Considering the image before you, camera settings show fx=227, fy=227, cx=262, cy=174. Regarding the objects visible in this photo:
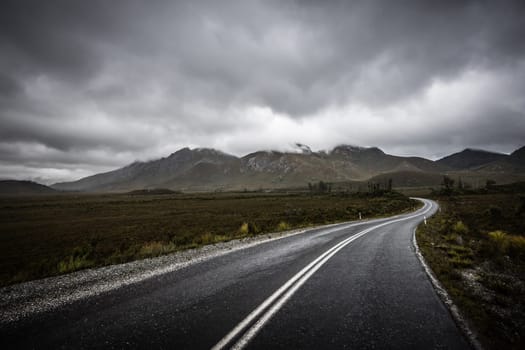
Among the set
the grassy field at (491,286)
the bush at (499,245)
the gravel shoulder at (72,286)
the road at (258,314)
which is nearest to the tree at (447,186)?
the bush at (499,245)

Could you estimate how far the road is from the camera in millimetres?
3449

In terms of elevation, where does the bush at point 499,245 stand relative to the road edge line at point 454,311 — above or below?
below

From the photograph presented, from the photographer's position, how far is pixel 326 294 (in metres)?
5.26

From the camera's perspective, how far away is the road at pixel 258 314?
3449 millimetres

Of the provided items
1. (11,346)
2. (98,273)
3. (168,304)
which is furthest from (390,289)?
(98,273)

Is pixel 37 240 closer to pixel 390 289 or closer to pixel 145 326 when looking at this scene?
pixel 145 326

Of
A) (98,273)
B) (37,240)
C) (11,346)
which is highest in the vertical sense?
(11,346)

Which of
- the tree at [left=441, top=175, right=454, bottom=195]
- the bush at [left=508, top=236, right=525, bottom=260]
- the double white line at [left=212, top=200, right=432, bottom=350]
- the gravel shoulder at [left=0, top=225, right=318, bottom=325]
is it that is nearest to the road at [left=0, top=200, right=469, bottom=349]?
the double white line at [left=212, top=200, right=432, bottom=350]

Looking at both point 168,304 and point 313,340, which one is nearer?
point 313,340

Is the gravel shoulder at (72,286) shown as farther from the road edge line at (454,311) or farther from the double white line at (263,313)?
the road edge line at (454,311)

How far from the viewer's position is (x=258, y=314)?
4.19 meters

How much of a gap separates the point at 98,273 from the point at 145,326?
4938 millimetres

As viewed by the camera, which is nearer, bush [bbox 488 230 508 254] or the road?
the road

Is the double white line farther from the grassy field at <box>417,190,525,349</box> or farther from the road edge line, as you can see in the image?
the grassy field at <box>417,190,525,349</box>
